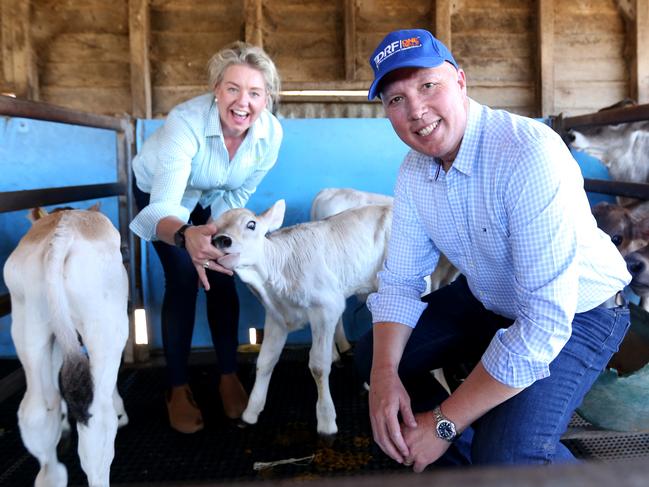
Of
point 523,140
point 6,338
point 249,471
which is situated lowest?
point 249,471

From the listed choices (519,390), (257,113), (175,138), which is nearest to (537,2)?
(257,113)

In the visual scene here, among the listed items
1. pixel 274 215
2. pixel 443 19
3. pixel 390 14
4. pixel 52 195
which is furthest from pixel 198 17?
pixel 274 215

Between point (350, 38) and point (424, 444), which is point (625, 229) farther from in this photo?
point (350, 38)

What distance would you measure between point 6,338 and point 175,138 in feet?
7.73

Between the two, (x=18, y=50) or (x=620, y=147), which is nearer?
(x=620, y=147)

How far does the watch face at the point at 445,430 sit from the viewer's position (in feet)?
5.53

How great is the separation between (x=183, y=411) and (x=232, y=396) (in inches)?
12.3

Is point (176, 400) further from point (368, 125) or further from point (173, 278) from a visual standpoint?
point (368, 125)

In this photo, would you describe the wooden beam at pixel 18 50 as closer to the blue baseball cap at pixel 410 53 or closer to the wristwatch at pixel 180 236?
the wristwatch at pixel 180 236

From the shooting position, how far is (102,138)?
13.4 feet

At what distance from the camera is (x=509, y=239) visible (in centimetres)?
177

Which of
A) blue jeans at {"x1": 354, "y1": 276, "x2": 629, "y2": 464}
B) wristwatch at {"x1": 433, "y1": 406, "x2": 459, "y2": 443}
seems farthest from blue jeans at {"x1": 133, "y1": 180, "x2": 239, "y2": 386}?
wristwatch at {"x1": 433, "y1": 406, "x2": 459, "y2": 443}

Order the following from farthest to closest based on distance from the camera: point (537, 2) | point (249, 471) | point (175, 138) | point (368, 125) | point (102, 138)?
point (537, 2) → point (368, 125) → point (102, 138) → point (175, 138) → point (249, 471)

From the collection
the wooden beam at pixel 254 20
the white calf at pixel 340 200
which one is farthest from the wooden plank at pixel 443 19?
the white calf at pixel 340 200
